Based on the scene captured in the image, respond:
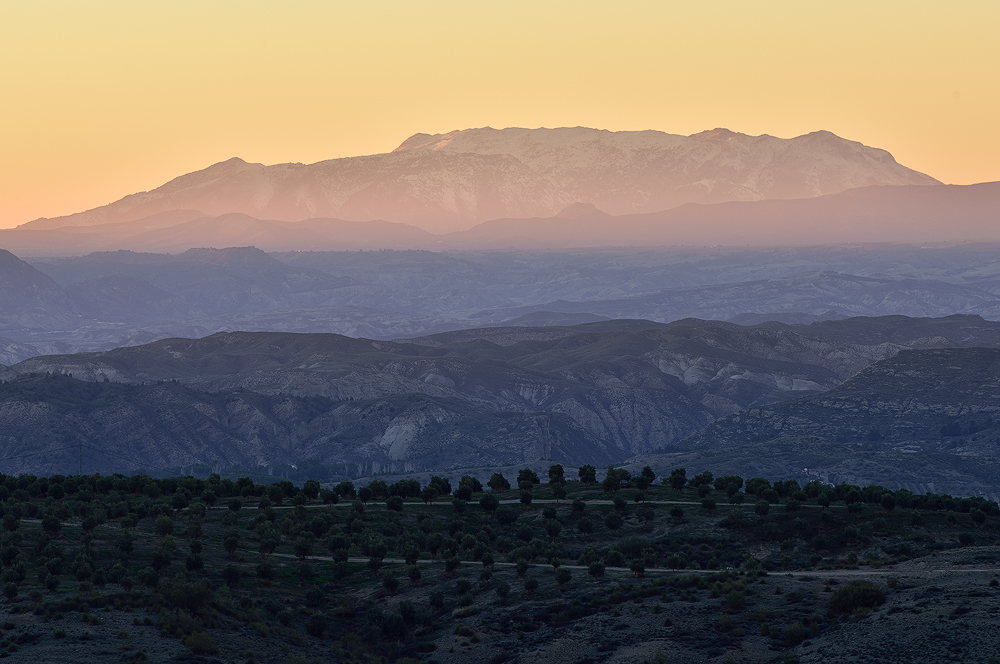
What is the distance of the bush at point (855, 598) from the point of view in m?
77.4

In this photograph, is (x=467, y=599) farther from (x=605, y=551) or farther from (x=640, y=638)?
(x=605, y=551)

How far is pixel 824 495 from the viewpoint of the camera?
12988 centimetres

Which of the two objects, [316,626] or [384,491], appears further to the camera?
[384,491]

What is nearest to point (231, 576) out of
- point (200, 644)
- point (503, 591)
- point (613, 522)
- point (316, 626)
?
point (316, 626)

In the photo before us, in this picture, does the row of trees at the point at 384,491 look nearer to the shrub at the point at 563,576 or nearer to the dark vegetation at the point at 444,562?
the dark vegetation at the point at 444,562

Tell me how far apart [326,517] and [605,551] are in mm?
30740

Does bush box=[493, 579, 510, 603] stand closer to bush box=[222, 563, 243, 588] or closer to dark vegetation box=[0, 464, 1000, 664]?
dark vegetation box=[0, 464, 1000, 664]

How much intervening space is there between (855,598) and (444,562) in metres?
40.1

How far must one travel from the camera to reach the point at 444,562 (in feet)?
344

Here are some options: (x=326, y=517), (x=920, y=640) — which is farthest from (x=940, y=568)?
(x=326, y=517)

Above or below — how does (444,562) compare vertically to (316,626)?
below

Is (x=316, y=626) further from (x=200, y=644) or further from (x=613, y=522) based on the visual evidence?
(x=613, y=522)

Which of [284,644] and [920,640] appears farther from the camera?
[284,644]

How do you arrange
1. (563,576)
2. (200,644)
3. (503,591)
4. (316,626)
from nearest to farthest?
1. (200,644)
2. (316,626)
3. (503,591)
4. (563,576)
